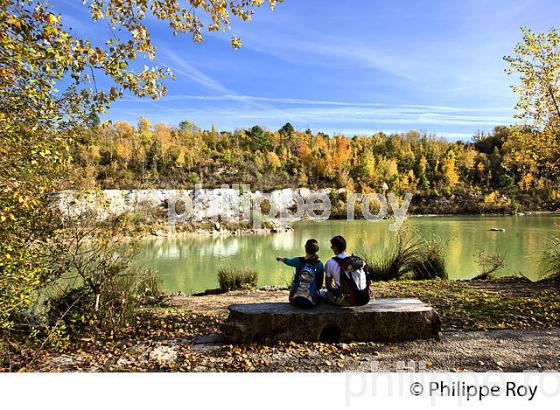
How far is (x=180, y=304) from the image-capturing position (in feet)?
21.0

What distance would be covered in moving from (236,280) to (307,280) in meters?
5.18

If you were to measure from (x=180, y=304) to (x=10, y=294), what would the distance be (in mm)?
Result: 3507

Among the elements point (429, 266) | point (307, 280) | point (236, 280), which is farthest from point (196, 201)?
point (307, 280)

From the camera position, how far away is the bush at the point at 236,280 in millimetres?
8532

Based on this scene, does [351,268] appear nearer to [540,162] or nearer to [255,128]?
[540,162]

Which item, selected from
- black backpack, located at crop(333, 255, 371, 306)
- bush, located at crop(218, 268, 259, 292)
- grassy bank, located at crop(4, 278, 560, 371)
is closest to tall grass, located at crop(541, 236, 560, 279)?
grassy bank, located at crop(4, 278, 560, 371)

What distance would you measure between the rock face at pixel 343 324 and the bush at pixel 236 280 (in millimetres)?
4803

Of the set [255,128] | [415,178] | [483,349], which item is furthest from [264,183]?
[483,349]

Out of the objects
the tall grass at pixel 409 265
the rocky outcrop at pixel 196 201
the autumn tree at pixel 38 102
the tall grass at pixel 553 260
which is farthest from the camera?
the rocky outcrop at pixel 196 201

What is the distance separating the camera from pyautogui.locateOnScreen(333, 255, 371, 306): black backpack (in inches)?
144

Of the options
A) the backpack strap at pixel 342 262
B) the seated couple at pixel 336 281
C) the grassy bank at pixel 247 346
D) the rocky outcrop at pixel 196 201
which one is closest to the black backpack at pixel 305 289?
the seated couple at pixel 336 281

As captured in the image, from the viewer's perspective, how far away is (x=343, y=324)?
145 inches

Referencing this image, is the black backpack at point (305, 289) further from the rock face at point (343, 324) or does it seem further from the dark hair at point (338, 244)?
the dark hair at point (338, 244)

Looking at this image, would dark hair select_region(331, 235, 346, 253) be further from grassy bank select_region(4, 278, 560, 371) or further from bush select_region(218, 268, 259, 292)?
bush select_region(218, 268, 259, 292)
